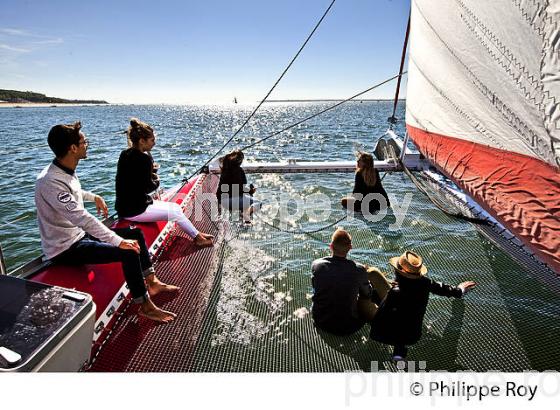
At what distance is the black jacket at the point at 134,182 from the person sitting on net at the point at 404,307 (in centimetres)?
321

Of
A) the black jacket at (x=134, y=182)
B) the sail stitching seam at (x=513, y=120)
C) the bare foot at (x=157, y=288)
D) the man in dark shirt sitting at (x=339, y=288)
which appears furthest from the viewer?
the black jacket at (x=134, y=182)

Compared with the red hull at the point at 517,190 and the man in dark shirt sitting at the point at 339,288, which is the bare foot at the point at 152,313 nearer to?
the man in dark shirt sitting at the point at 339,288

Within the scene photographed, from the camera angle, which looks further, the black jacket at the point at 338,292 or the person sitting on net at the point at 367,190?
the person sitting on net at the point at 367,190

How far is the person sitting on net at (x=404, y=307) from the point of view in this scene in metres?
2.64

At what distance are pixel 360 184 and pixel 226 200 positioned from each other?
2.64m

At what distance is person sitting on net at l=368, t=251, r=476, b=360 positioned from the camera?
104 inches

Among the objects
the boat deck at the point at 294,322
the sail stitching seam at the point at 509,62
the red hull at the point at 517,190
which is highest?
the sail stitching seam at the point at 509,62

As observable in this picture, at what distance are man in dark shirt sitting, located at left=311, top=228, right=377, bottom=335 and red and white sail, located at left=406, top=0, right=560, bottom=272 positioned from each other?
126cm

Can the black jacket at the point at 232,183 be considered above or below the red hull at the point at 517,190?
below

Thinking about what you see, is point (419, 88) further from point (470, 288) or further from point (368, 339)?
point (368, 339)

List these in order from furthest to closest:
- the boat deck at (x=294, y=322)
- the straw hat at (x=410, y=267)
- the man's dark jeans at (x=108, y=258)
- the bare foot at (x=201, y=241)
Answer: the bare foot at (x=201, y=241) → the man's dark jeans at (x=108, y=258) → the boat deck at (x=294, y=322) → the straw hat at (x=410, y=267)

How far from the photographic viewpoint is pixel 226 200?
5988 mm

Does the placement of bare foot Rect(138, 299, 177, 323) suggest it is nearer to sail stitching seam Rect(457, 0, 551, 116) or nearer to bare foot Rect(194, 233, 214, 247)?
bare foot Rect(194, 233, 214, 247)

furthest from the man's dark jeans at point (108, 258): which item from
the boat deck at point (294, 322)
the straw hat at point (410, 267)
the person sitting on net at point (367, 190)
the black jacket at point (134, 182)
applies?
the person sitting on net at point (367, 190)
